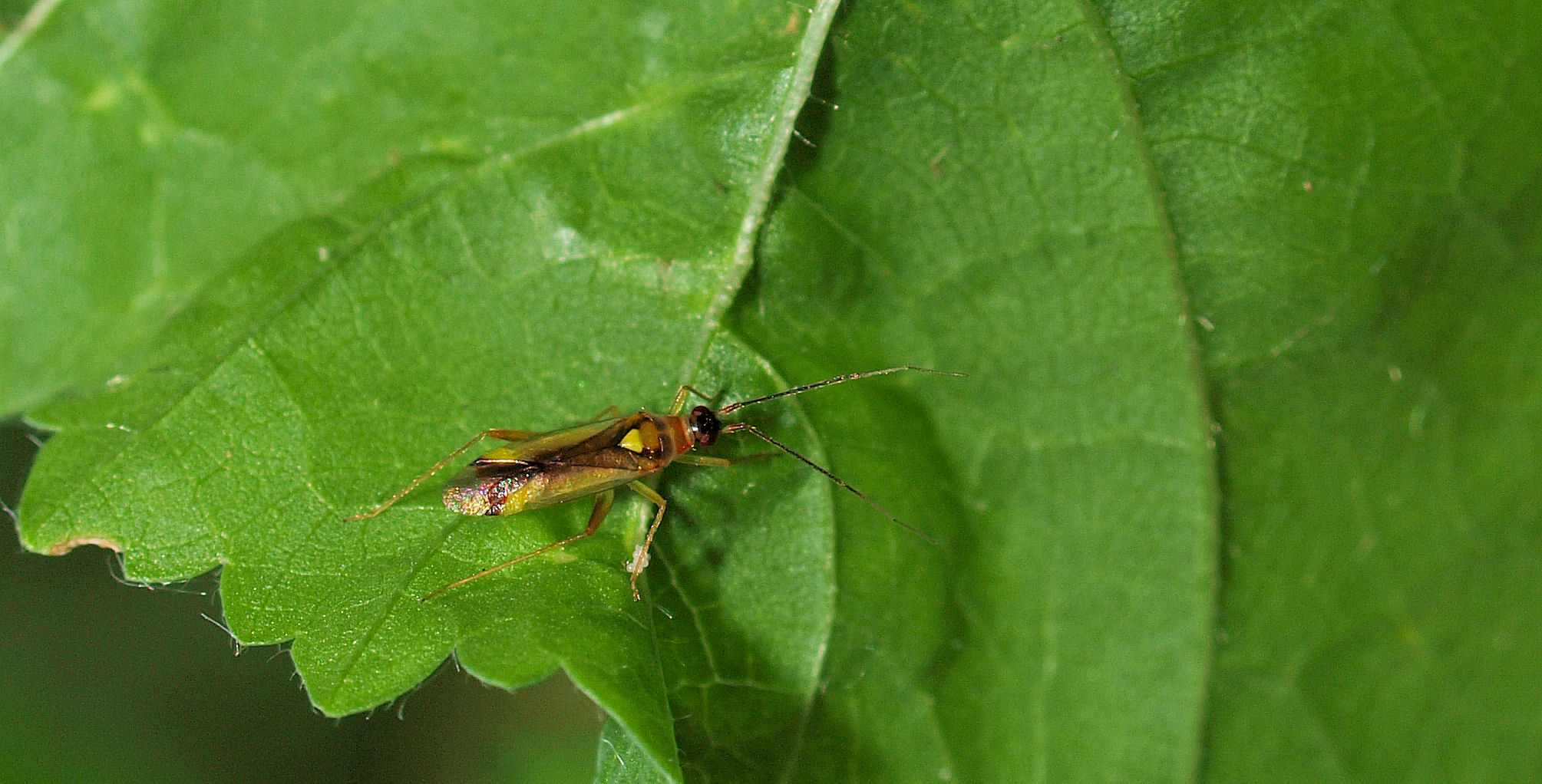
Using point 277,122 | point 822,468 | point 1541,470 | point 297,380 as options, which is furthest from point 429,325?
point 1541,470

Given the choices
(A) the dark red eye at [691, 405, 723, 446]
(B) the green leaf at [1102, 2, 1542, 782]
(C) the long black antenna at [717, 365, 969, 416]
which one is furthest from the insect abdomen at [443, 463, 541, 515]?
(B) the green leaf at [1102, 2, 1542, 782]

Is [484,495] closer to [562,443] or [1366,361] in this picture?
[562,443]

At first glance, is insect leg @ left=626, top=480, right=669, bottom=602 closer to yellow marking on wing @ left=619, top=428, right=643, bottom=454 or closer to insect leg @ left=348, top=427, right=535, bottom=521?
yellow marking on wing @ left=619, top=428, right=643, bottom=454

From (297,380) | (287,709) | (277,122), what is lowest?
(287,709)

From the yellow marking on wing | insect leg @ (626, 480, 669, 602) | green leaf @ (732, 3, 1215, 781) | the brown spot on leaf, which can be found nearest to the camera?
the brown spot on leaf

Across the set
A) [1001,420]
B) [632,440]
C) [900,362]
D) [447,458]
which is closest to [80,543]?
[447,458]

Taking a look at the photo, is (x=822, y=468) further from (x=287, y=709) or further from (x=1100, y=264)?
(x=287, y=709)
